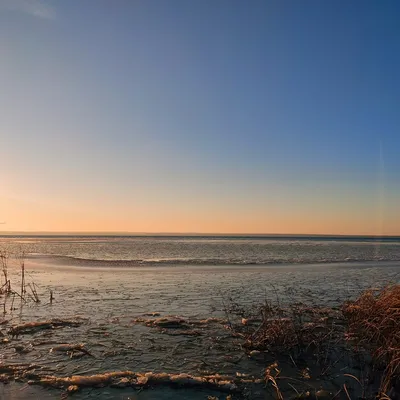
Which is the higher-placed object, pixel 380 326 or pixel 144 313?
pixel 380 326

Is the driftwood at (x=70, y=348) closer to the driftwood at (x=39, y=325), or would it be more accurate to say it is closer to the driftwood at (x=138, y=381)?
the driftwood at (x=138, y=381)

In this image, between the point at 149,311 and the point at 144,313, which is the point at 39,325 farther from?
the point at 149,311

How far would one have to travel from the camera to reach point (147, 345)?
10.3 metres

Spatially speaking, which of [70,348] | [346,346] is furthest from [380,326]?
[70,348]

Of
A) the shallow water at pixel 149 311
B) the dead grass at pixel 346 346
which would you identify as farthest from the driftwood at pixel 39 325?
the dead grass at pixel 346 346

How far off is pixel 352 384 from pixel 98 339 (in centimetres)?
691

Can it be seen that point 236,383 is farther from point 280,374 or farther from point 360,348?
point 360,348

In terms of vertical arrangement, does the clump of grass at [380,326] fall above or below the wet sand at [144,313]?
above

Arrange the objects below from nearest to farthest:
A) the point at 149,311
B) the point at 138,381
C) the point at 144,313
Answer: the point at 138,381
the point at 144,313
the point at 149,311

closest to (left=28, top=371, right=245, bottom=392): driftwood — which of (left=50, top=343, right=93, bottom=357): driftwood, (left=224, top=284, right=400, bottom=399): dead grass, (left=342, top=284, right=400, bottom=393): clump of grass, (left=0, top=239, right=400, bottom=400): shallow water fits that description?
(left=0, top=239, right=400, bottom=400): shallow water

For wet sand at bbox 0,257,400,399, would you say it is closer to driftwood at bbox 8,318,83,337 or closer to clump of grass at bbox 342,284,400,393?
driftwood at bbox 8,318,83,337

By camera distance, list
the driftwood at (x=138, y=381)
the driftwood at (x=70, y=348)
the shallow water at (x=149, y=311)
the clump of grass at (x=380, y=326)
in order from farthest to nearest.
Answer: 1. the driftwood at (x=70, y=348)
2. the shallow water at (x=149, y=311)
3. the clump of grass at (x=380, y=326)
4. the driftwood at (x=138, y=381)

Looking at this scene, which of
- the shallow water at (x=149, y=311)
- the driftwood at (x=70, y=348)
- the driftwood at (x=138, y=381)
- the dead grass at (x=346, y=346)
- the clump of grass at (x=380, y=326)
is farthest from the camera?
the driftwood at (x=70, y=348)

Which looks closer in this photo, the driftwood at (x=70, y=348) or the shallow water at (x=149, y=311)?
the shallow water at (x=149, y=311)
